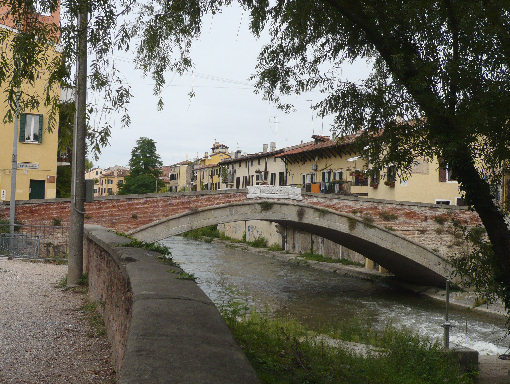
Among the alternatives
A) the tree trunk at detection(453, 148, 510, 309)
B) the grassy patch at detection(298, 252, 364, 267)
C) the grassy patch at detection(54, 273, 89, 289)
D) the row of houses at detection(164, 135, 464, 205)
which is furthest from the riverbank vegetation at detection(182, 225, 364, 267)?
the tree trunk at detection(453, 148, 510, 309)

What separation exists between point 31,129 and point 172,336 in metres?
18.6

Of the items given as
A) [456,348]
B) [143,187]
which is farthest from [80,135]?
[143,187]

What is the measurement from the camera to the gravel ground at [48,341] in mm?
4121

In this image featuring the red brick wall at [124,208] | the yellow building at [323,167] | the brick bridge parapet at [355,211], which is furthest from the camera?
the yellow building at [323,167]

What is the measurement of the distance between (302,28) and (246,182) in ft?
116

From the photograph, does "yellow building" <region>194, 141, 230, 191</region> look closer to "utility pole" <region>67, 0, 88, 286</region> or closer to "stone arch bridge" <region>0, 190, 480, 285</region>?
"stone arch bridge" <region>0, 190, 480, 285</region>

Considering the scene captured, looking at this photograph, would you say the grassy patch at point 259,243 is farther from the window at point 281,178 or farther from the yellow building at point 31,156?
the yellow building at point 31,156

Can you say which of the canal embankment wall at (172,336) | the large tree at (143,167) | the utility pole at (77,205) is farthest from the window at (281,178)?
the canal embankment wall at (172,336)

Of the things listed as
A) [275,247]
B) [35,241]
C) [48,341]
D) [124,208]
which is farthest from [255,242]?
[48,341]

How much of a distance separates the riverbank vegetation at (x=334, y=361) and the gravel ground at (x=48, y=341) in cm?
122

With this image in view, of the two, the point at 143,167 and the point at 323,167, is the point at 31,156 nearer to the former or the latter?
the point at 323,167

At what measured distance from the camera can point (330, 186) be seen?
2798cm

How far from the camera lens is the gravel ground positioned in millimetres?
4121

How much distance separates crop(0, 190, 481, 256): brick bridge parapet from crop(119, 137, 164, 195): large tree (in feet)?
93.6
